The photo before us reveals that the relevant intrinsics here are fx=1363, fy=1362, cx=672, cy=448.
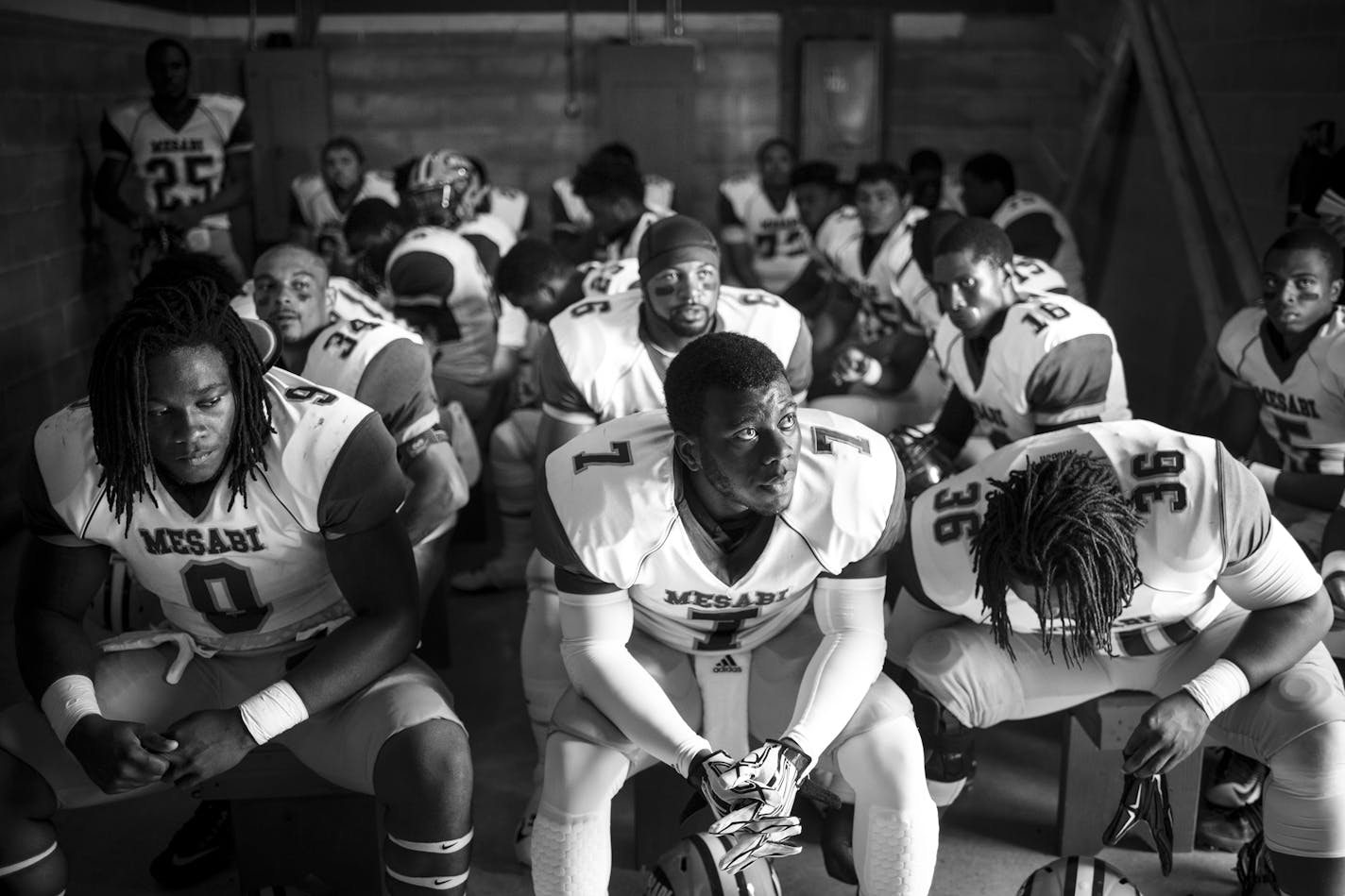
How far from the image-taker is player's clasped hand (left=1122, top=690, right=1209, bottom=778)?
244 cm

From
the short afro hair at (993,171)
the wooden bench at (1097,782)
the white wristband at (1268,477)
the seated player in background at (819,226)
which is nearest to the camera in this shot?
the wooden bench at (1097,782)

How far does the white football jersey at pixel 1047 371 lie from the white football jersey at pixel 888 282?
3.86ft

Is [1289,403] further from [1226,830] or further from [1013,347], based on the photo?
[1226,830]

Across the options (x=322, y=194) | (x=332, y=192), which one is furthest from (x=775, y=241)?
(x=322, y=194)

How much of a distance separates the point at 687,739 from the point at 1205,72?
4966 millimetres

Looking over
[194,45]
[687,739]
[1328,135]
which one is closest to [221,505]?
[687,739]

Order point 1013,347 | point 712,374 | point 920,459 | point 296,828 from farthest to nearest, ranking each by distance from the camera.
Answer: point 920,459 < point 1013,347 < point 296,828 < point 712,374

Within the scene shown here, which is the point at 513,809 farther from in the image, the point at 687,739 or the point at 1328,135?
the point at 1328,135

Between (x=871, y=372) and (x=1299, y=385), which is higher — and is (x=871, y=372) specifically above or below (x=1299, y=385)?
below

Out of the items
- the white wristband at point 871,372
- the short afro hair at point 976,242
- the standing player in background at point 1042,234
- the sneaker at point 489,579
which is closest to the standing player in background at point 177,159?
the sneaker at point 489,579

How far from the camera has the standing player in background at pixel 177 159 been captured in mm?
6676

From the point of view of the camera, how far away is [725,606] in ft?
8.72

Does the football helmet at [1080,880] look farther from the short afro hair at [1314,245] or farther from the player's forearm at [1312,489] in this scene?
the short afro hair at [1314,245]

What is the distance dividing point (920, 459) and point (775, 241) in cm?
427
